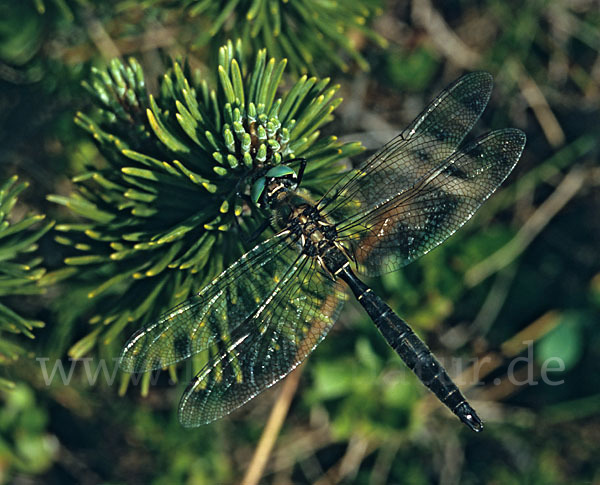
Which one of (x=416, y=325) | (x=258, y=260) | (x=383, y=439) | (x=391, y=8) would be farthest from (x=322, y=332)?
(x=391, y=8)

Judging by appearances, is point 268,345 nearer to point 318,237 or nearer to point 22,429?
point 318,237

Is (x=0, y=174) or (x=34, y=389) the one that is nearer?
(x=0, y=174)

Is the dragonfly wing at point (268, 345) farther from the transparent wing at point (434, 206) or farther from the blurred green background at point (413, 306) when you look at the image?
the blurred green background at point (413, 306)

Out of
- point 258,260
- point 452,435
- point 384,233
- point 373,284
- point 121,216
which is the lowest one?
point 452,435

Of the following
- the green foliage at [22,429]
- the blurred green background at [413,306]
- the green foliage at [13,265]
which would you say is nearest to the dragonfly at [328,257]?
the green foliage at [13,265]

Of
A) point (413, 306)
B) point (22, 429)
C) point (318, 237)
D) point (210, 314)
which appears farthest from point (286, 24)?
point (22, 429)

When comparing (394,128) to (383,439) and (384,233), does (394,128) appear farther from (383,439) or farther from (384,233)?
(383,439)
